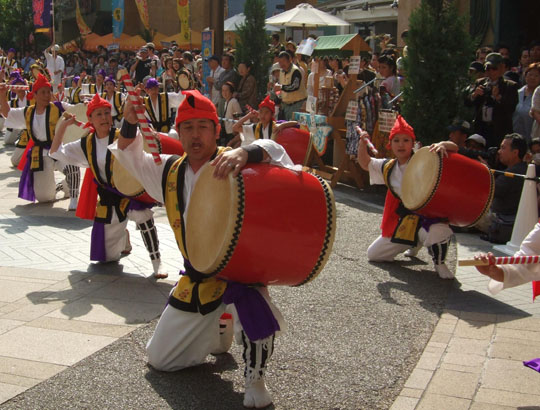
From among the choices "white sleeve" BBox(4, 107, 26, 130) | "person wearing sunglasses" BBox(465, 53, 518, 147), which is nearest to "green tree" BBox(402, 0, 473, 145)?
"person wearing sunglasses" BBox(465, 53, 518, 147)

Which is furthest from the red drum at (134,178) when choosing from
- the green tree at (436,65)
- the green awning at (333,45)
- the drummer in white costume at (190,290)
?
the green awning at (333,45)

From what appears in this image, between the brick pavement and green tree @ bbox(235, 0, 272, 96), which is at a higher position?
green tree @ bbox(235, 0, 272, 96)

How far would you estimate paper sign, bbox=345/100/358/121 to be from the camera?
9.66m

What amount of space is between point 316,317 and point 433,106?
4687mm

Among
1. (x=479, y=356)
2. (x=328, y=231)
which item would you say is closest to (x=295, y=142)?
(x=479, y=356)

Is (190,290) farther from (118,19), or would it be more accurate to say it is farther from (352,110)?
(118,19)

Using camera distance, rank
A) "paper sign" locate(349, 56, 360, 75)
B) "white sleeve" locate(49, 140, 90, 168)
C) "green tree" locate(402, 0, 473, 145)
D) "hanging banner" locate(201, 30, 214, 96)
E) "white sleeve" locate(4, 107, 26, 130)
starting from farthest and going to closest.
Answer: "hanging banner" locate(201, 30, 214, 96)
"paper sign" locate(349, 56, 360, 75)
"green tree" locate(402, 0, 473, 145)
"white sleeve" locate(4, 107, 26, 130)
"white sleeve" locate(49, 140, 90, 168)

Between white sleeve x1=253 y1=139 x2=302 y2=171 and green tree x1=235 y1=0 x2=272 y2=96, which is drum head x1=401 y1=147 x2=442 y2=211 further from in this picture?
green tree x1=235 y1=0 x2=272 y2=96

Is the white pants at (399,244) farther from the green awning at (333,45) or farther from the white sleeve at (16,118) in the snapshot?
the green awning at (333,45)

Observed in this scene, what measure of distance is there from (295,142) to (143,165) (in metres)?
4.22

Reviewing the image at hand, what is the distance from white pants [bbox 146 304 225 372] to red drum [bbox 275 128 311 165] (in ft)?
14.4

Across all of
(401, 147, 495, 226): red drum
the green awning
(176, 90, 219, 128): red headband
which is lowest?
(401, 147, 495, 226): red drum

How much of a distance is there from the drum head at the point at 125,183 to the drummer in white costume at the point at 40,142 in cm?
293

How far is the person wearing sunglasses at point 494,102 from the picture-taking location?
797 cm
